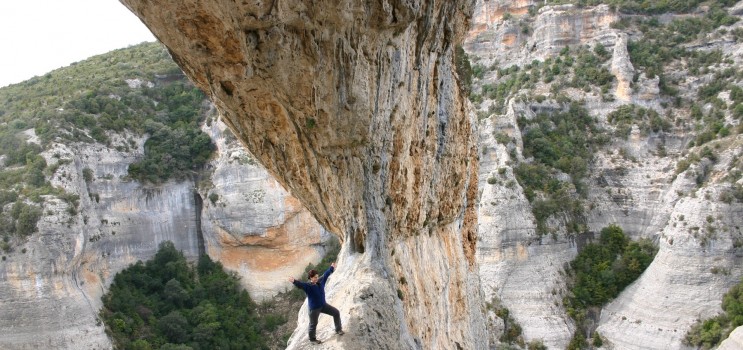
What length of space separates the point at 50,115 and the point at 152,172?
5.16 metres

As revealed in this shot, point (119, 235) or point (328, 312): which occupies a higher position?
point (328, 312)

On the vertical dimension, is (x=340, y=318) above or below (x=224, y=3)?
below

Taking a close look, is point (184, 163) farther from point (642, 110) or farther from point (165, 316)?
point (642, 110)

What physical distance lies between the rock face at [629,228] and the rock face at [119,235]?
9.74 m

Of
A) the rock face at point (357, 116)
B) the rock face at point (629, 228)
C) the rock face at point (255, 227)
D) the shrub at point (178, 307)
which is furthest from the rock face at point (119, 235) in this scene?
the rock face at point (357, 116)

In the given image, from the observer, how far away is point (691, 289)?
23.7 metres

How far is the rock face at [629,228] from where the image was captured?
23781 mm

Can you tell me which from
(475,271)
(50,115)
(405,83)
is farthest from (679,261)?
(50,115)

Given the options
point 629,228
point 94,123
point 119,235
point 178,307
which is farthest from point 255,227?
point 629,228

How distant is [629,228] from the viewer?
1146 inches

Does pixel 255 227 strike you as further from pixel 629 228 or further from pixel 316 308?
pixel 316 308

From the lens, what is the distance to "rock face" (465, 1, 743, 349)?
78.0ft

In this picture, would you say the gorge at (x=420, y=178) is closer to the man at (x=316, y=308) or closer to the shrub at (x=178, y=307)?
the man at (x=316, y=308)

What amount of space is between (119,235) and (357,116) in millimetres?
23768
